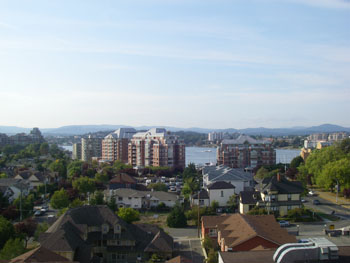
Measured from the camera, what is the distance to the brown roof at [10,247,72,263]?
12.6m

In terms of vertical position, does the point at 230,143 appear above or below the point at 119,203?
above

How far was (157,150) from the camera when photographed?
180 ft

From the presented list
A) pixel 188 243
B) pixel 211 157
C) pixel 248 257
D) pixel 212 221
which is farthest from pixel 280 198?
pixel 211 157

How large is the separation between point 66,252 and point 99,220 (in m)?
3.76

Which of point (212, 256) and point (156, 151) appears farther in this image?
point (156, 151)

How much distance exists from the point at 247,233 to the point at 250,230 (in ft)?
0.63

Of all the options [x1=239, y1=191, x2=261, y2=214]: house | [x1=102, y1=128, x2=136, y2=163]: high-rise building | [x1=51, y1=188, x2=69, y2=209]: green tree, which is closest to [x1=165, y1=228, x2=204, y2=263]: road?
[x1=239, y1=191, x2=261, y2=214]: house

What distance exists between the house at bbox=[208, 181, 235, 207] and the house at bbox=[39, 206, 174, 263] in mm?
10752

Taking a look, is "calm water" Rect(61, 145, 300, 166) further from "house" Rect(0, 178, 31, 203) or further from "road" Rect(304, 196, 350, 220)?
"house" Rect(0, 178, 31, 203)

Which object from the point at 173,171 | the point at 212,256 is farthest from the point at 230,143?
the point at 212,256

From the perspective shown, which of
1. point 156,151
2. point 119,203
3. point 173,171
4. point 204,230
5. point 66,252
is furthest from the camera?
point 156,151

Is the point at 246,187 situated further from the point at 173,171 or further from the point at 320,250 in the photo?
the point at 320,250

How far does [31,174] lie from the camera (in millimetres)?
39750

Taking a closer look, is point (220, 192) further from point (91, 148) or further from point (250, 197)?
point (91, 148)
